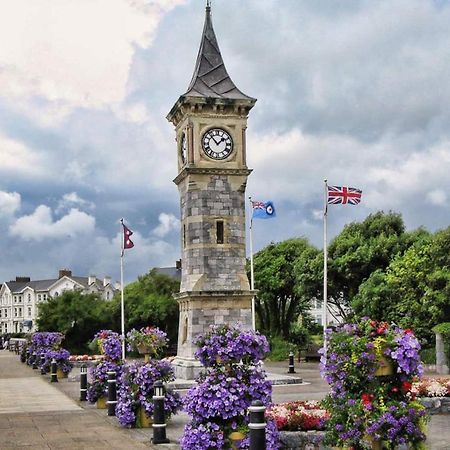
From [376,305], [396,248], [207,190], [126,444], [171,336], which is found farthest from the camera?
[171,336]

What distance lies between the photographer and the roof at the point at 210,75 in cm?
3238

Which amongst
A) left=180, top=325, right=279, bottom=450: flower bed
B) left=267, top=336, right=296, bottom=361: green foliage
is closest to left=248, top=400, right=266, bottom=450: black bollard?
left=180, top=325, right=279, bottom=450: flower bed

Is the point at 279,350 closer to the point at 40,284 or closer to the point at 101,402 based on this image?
the point at 101,402

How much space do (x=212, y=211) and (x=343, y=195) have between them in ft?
17.1

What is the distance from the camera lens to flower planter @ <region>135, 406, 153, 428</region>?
1603 cm

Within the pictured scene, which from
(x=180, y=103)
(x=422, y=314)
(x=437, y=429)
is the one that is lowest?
(x=437, y=429)

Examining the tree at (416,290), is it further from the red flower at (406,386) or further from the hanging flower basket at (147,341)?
the red flower at (406,386)

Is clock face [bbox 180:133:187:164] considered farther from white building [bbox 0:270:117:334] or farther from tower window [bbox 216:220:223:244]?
white building [bbox 0:270:117:334]

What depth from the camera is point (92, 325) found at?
59.6m

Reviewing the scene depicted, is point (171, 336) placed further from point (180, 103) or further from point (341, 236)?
point (180, 103)

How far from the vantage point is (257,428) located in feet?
27.1

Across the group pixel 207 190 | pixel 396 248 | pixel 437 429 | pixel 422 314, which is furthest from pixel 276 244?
pixel 437 429

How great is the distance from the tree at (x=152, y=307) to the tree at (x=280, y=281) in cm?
701

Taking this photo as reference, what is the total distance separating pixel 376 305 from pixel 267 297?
13064 mm
